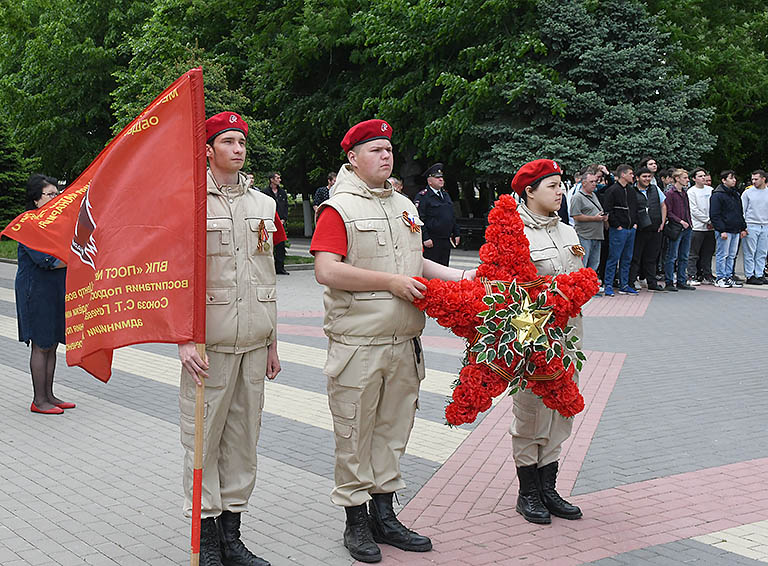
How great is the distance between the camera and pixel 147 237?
13.2ft

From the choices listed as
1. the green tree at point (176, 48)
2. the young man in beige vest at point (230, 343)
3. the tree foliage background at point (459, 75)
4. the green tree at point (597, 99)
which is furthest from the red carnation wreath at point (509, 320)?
the green tree at point (176, 48)

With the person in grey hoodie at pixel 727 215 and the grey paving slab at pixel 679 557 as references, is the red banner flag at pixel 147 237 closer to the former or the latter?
the grey paving slab at pixel 679 557

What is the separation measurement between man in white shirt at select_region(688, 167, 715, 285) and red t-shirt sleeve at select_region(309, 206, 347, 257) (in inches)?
527

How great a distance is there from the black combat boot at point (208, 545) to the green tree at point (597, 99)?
1796 centimetres

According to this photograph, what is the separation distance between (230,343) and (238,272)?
1.13 feet

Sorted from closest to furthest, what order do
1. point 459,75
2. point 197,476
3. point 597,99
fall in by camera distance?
point 197,476 < point 597,99 < point 459,75

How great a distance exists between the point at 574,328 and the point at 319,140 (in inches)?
986

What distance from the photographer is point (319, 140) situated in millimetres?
29391

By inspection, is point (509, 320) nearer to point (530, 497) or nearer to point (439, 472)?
point (530, 497)

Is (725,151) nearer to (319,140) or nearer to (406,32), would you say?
(406,32)

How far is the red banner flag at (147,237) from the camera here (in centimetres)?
397

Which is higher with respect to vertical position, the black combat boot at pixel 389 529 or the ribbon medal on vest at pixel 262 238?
the ribbon medal on vest at pixel 262 238

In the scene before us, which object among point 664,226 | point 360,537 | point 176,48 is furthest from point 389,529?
point 176,48

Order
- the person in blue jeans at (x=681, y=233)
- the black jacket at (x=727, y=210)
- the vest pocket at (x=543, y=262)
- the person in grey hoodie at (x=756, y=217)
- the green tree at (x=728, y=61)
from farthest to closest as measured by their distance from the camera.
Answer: the green tree at (x=728, y=61) → the person in grey hoodie at (x=756, y=217) → the black jacket at (x=727, y=210) → the person in blue jeans at (x=681, y=233) → the vest pocket at (x=543, y=262)
